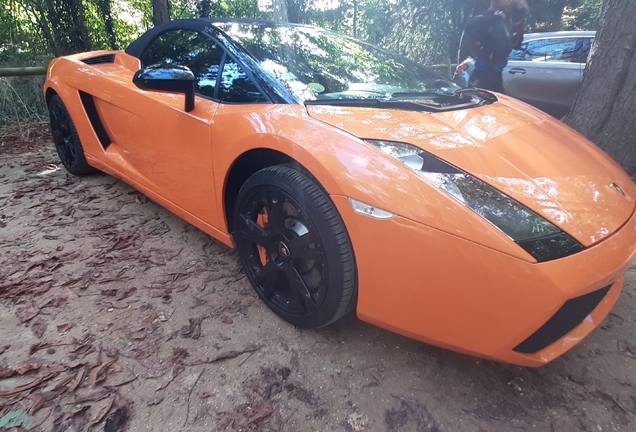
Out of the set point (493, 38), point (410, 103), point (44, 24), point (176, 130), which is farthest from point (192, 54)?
point (44, 24)

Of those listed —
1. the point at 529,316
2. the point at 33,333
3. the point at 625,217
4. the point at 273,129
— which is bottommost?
the point at 33,333

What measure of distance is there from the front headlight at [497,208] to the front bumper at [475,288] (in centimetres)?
5

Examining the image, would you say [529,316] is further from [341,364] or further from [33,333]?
[33,333]

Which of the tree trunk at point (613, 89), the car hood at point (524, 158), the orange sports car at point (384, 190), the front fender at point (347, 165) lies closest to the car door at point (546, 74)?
the tree trunk at point (613, 89)

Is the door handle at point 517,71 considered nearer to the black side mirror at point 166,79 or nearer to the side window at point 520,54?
the side window at point 520,54

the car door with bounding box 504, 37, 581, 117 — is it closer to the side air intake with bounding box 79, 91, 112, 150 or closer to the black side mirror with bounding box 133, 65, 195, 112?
the black side mirror with bounding box 133, 65, 195, 112

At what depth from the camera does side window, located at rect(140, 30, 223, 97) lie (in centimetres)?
206

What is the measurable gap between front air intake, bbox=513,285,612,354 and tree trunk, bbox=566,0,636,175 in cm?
230

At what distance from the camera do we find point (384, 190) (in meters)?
1.32

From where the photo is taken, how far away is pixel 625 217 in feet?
4.60

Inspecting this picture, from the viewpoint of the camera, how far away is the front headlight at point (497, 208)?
3.87 feet

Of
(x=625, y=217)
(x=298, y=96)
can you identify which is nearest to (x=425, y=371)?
(x=625, y=217)

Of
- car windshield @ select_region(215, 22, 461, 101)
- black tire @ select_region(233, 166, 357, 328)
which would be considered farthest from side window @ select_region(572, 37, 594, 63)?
black tire @ select_region(233, 166, 357, 328)

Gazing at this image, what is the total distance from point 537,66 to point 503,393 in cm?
534
